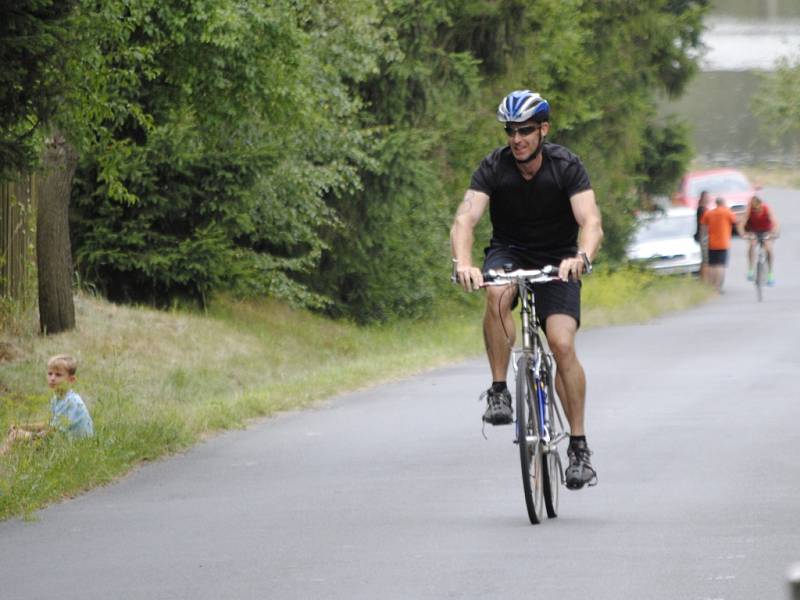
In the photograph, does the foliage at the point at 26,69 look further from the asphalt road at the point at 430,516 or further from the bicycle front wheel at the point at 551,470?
the bicycle front wheel at the point at 551,470

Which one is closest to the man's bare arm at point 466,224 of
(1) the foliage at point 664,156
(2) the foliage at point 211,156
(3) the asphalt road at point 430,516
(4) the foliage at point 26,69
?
(3) the asphalt road at point 430,516

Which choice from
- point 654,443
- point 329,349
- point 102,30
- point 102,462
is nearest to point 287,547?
point 102,462

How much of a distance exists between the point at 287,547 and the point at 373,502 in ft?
5.33

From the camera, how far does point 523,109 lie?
9.45m

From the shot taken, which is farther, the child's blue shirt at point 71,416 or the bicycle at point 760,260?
the bicycle at point 760,260

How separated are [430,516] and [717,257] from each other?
99.5 feet

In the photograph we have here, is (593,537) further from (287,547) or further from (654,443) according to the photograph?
(654,443)

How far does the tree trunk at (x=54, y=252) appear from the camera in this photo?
20688mm

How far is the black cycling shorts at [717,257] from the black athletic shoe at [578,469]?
99.1 feet

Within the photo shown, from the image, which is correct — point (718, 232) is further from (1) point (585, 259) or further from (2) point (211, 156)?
(1) point (585, 259)

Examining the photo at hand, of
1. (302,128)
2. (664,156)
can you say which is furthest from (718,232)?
(302,128)

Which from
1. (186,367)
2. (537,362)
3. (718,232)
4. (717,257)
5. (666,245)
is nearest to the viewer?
(537,362)

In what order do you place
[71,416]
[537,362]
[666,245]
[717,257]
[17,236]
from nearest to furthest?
[537,362]
[71,416]
[17,236]
[717,257]
[666,245]

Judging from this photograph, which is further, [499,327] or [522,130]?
[499,327]
